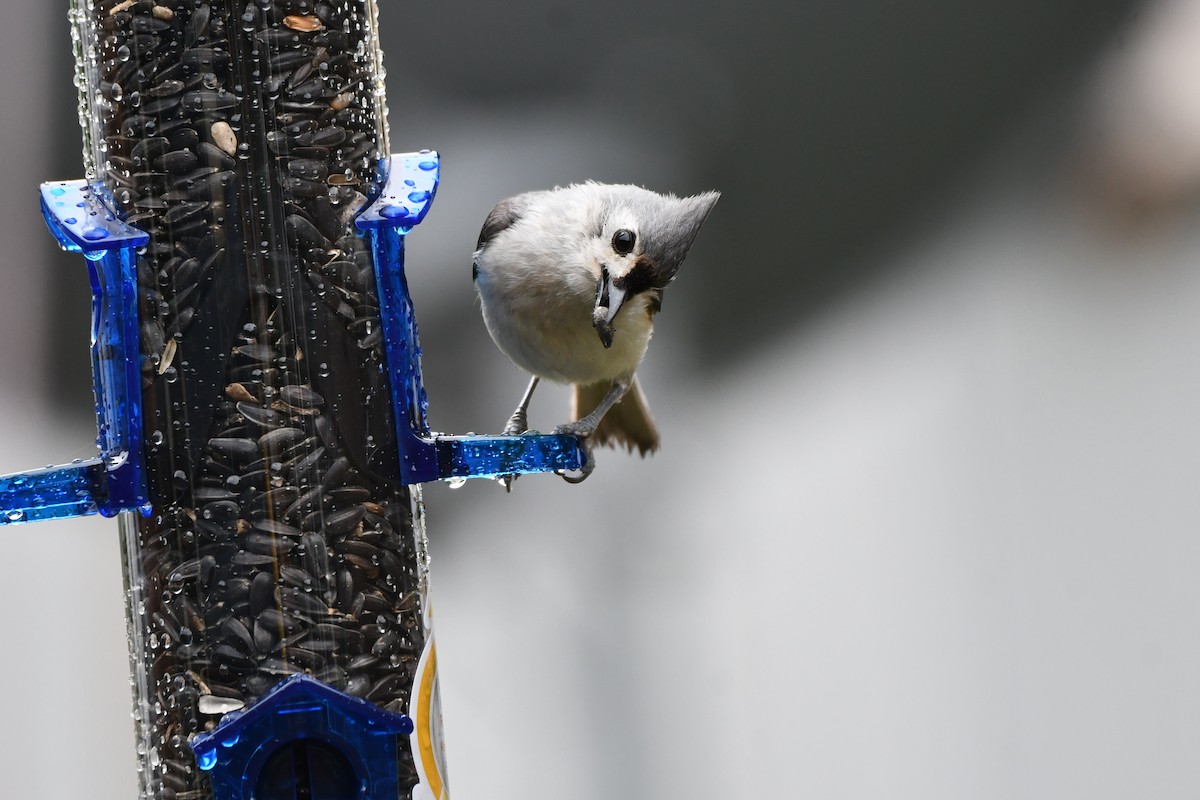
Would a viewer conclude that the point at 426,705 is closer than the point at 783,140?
Yes

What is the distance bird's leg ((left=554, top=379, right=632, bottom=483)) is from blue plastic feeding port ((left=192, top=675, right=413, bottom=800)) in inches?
19.0

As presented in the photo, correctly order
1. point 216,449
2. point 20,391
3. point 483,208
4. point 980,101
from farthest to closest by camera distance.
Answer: point 980,101
point 483,208
point 20,391
point 216,449

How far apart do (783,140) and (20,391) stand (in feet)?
7.60

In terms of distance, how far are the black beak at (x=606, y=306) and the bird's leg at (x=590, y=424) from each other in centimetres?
14

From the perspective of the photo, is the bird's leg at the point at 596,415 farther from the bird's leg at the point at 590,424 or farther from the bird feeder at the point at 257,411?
the bird feeder at the point at 257,411

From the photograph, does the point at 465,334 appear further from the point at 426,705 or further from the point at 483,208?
the point at 426,705

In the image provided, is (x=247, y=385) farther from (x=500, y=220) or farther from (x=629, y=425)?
(x=629, y=425)

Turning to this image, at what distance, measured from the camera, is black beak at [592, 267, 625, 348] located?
1.89m

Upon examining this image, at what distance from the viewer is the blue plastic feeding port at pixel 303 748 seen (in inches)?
50.1

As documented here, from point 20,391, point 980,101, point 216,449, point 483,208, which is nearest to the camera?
point 216,449

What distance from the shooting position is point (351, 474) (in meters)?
1.39

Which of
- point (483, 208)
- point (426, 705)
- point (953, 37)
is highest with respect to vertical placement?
point (953, 37)

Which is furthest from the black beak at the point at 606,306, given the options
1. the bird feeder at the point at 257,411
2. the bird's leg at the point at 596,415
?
the bird feeder at the point at 257,411

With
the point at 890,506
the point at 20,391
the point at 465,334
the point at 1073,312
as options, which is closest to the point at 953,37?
the point at 1073,312
